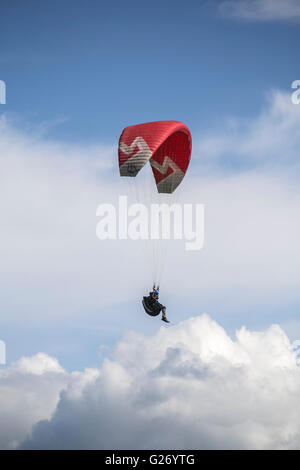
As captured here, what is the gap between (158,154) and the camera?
2084 inches

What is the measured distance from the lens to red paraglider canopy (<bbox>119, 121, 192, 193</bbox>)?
45625 mm

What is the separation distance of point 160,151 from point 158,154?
1.17 feet

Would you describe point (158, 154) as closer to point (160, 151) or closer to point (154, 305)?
point (160, 151)

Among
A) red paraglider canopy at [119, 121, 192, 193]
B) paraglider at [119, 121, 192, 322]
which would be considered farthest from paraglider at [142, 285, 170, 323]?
red paraglider canopy at [119, 121, 192, 193]

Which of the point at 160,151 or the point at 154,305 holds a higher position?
the point at 160,151

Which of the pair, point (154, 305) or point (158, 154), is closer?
point (154, 305)

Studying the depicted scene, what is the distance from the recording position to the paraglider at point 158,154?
45656 millimetres

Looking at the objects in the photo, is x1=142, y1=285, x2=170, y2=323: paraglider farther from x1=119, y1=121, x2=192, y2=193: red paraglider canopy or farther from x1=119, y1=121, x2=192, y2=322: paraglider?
x1=119, y1=121, x2=192, y2=193: red paraglider canopy

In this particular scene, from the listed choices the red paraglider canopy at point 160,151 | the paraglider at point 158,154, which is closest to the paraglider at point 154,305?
the paraglider at point 158,154

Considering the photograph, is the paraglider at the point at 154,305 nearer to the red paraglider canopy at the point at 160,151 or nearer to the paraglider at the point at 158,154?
the paraglider at the point at 158,154

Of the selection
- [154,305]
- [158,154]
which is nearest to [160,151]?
[158,154]
